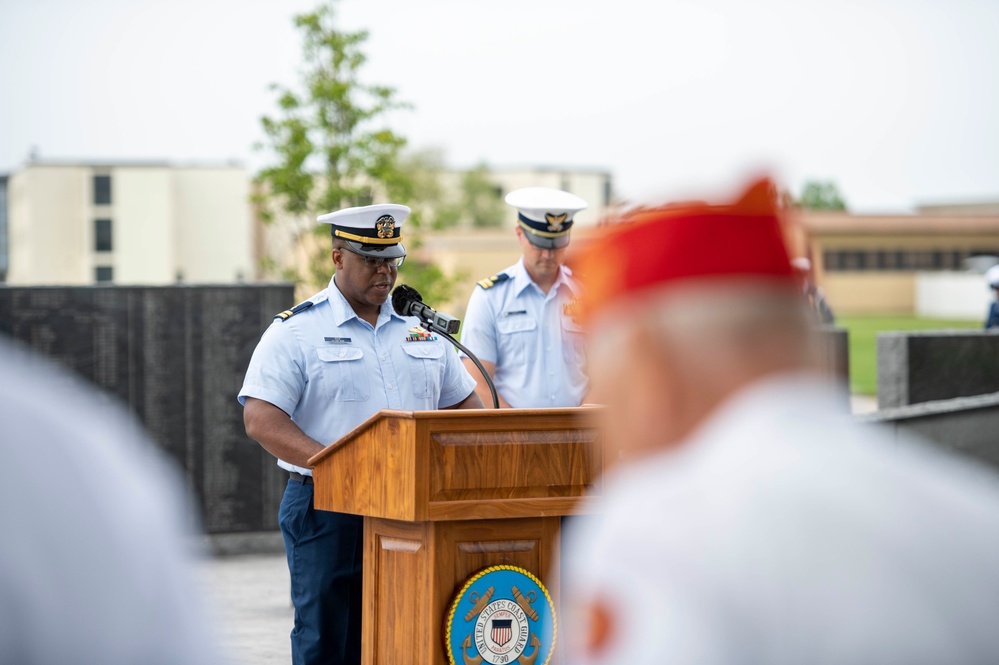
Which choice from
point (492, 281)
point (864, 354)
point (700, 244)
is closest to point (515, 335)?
point (492, 281)

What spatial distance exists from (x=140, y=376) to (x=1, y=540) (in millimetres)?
7683

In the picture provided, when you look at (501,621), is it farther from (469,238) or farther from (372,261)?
(469,238)

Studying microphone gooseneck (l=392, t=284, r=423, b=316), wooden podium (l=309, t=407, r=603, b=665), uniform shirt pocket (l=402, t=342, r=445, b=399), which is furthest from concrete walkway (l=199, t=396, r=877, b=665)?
wooden podium (l=309, t=407, r=603, b=665)

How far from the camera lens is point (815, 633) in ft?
3.95

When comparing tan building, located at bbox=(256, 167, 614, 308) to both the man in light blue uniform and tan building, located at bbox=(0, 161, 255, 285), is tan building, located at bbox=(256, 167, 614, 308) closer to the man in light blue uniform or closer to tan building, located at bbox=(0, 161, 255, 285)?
the man in light blue uniform

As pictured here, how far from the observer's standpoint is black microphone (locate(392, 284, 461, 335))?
14.7 feet

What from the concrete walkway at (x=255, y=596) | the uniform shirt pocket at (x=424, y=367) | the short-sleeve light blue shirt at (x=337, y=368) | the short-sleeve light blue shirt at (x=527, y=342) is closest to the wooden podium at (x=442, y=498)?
the short-sleeve light blue shirt at (x=337, y=368)

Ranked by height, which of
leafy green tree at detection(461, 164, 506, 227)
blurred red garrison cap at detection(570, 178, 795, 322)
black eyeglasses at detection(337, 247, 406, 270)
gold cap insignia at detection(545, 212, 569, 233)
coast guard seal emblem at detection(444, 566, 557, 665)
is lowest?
coast guard seal emblem at detection(444, 566, 557, 665)

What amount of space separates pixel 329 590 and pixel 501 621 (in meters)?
0.65

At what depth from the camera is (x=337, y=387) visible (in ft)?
14.6

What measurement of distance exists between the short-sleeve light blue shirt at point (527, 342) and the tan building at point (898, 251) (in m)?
58.1

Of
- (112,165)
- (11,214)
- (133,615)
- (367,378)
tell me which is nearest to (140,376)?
(367,378)

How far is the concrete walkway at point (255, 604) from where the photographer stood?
6.51 m

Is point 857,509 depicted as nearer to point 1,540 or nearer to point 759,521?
point 759,521
